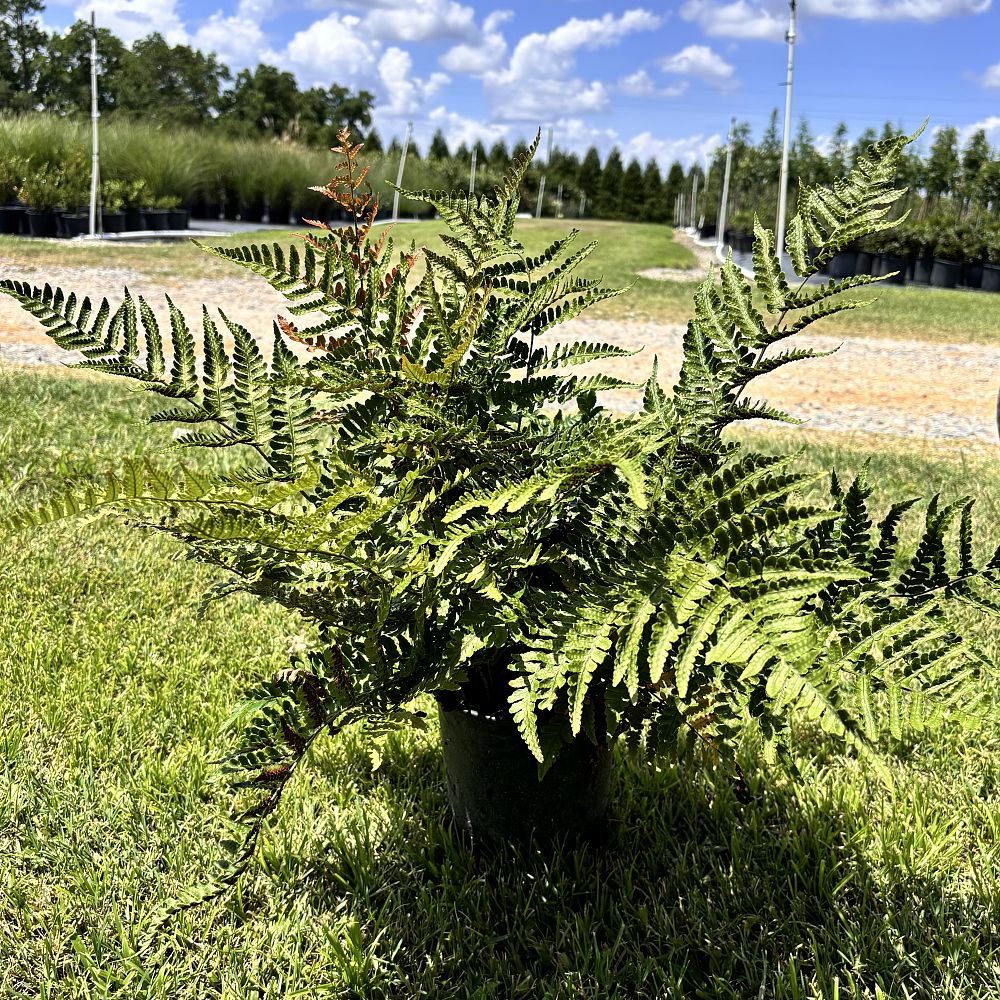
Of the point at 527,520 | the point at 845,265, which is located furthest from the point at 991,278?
the point at 527,520

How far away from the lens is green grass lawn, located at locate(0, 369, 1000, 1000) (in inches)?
70.4

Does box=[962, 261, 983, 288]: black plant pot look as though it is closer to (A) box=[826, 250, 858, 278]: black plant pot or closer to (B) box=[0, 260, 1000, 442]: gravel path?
(A) box=[826, 250, 858, 278]: black plant pot

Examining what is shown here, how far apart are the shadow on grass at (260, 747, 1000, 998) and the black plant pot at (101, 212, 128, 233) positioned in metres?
21.8

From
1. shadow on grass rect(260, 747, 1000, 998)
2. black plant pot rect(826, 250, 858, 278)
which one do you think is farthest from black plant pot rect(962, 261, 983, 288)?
shadow on grass rect(260, 747, 1000, 998)

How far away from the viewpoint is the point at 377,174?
33438mm

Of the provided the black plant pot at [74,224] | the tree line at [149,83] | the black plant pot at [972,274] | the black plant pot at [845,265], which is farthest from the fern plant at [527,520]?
the tree line at [149,83]

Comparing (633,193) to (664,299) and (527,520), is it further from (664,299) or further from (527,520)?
(527,520)

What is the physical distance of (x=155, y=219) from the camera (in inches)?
890

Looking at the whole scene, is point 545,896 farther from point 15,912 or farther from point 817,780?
point 15,912

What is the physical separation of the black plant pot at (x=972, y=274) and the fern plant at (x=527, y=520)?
23.3 meters

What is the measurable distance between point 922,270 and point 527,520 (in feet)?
80.7

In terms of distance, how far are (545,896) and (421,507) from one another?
3.29ft

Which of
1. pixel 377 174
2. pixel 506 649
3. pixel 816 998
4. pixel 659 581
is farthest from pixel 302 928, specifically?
pixel 377 174

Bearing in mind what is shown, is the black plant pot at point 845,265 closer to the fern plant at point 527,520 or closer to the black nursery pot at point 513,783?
the black nursery pot at point 513,783
